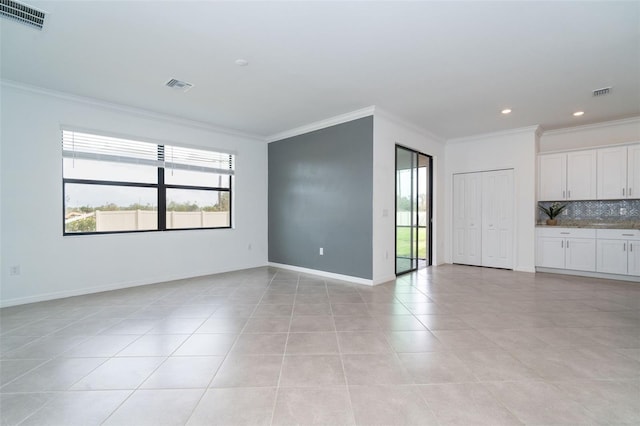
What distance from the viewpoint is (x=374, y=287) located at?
173 inches

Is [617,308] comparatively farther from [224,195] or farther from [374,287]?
[224,195]

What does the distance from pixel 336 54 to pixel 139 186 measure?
3.80 metres

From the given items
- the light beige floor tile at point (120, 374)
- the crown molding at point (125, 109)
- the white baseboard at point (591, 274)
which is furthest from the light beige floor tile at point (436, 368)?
the crown molding at point (125, 109)

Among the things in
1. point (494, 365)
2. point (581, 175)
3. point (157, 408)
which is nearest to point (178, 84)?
point (157, 408)

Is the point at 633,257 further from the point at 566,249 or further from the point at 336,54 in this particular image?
the point at 336,54

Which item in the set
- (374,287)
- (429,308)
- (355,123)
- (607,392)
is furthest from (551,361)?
(355,123)

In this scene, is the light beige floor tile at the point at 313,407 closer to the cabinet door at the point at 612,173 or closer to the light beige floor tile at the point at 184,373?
the light beige floor tile at the point at 184,373

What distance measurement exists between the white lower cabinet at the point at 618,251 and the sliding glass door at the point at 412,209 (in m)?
2.81

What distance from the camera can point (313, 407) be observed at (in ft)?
5.58

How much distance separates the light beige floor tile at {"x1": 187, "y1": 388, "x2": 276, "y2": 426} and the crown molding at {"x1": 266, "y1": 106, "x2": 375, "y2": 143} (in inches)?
157

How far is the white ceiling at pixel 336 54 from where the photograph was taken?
2.31m

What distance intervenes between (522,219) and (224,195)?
5.98 m

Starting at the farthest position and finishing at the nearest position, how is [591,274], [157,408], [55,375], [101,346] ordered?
[591,274], [101,346], [55,375], [157,408]

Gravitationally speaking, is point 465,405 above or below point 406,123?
below
